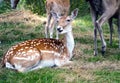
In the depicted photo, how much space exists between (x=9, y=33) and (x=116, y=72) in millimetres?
5338

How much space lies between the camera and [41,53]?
8.19m

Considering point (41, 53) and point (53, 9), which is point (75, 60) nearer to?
point (41, 53)

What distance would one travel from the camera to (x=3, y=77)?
763 cm

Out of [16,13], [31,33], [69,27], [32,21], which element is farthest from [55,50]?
[16,13]

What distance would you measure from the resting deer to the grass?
0.16 meters

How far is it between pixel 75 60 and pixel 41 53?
1169 mm

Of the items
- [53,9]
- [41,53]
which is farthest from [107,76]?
[53,9]

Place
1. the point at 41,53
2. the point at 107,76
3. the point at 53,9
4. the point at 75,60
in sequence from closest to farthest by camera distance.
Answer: the point at 107,76, the point at 41,53, the point at 75,60, the point at 53,9

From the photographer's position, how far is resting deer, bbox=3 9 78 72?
7992mm

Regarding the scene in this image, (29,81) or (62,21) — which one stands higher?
(62,21)

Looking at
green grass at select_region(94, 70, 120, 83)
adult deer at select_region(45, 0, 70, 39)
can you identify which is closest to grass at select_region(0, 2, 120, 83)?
green grass at select_region(94, 70, 120, 83)

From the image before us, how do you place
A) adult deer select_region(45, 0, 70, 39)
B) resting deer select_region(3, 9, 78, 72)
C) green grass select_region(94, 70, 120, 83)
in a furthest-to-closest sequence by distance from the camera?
adult deer select_region(45, 0, 70, 39) → resting deer select_region(3, 9, 78, 72) → green grass select_region(94, 70, 120, 83)

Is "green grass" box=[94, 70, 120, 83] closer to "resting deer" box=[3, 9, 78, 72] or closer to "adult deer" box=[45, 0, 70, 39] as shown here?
"resting deer" box=[3, 9, 78, 72]

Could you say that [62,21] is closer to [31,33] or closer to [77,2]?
[31,33]
